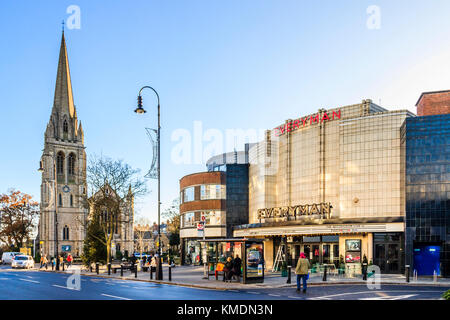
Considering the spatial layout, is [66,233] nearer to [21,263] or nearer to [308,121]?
[21,263]

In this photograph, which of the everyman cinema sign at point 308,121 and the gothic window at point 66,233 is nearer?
the everyman cinema sign at point 308,121

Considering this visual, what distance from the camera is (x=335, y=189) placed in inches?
1682

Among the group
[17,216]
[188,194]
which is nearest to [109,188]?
[188,194]

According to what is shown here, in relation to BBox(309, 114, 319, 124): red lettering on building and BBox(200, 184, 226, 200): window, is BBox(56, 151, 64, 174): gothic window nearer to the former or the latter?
BBox(200, 184, 226, 200): window

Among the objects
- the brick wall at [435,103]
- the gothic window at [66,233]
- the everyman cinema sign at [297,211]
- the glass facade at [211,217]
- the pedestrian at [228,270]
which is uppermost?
the brick wall at [435,103]

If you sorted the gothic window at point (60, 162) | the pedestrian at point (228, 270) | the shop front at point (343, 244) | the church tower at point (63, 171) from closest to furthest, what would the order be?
the pedestrian at point (228, 270)
the shop front at point (343, 244)
the church tower at point (63, 171)
the gothic window at point (60, 162)

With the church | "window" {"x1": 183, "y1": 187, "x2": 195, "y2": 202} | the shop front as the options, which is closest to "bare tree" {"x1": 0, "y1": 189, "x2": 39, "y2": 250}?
the church

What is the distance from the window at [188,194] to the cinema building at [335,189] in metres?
9.49

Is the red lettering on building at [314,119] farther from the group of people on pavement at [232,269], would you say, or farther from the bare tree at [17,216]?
the bare tree at [17,216]

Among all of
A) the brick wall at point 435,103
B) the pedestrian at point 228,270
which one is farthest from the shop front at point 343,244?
the brick wall at point 435,103

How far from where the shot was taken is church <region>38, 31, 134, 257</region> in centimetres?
10988

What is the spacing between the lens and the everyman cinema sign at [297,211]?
41.4 m
